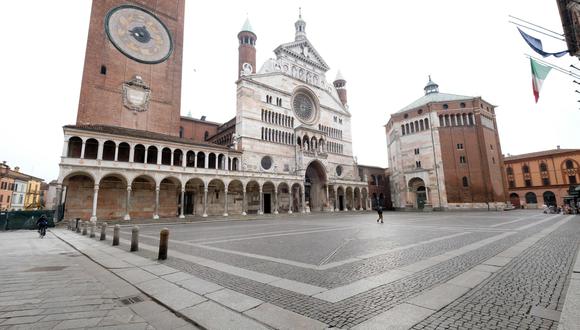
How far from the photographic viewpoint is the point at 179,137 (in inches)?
1248

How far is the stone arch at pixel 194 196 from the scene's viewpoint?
29755mm

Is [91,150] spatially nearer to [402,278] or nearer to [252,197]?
[252,197]

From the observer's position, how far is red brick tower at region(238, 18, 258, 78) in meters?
40.3

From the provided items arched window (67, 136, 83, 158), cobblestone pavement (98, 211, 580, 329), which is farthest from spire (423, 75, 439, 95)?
arched window (67, 136, 83, 158)

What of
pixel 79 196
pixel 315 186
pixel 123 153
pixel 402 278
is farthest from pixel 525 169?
pixel 79 196

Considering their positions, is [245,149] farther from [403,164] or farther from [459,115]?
[459,115]

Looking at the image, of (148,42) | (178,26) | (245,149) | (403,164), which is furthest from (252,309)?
(403,164)

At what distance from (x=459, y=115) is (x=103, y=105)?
171 ft

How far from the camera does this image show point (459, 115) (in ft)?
135

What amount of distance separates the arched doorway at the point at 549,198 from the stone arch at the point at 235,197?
61.4 meters

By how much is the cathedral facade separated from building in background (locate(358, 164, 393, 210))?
19.9 feet

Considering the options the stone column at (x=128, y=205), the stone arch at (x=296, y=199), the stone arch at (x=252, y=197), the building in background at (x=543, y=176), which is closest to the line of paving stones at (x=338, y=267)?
the stone column at (x=128, y=205)

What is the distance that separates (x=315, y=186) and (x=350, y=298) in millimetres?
38489

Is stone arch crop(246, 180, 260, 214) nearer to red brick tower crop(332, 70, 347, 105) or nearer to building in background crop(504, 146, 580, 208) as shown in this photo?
red brick tower crop(332, 70, 347, 105)
